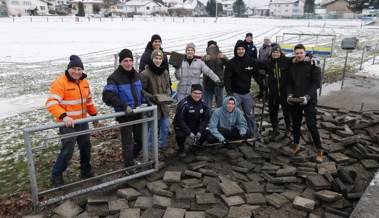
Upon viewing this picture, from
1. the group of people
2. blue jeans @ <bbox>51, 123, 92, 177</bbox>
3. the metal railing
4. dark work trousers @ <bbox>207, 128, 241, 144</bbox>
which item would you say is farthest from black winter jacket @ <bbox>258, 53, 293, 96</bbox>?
blue jeans @ <bbox>51, 123, 92, 177</bbox>

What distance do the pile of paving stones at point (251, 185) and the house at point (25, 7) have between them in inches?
3349

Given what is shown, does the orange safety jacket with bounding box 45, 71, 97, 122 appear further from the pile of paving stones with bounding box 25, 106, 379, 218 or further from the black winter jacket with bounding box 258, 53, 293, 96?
the black winter jacket with bounding box 258, 53, 293, 96

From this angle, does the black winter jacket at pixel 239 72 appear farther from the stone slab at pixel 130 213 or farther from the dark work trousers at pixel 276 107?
the stone slab at pixel 130 213

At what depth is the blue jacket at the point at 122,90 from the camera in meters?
4.03

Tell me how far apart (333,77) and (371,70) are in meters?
3.01

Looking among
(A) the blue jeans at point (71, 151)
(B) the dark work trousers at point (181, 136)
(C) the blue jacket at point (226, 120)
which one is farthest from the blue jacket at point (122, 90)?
(C) the blue jacket at point (226, 120)

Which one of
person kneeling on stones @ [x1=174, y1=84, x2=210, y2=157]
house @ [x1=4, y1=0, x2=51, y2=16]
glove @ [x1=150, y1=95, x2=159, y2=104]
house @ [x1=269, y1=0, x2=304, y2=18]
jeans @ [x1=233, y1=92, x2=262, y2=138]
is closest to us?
glove @ [x1=150, y1=95, x2=159, y2=104]

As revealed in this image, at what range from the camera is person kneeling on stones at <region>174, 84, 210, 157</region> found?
5022 millimetres

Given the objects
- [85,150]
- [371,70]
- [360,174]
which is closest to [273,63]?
[360,174]

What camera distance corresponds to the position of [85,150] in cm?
427

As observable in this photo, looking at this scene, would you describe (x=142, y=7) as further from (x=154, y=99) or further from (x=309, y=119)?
(x=309, y=119)

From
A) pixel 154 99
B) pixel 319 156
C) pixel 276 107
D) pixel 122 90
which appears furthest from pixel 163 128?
pixel 319 156

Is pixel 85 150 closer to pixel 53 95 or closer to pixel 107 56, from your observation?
pixel 53 95

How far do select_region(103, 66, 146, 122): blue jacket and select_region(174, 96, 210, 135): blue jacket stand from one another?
860mm
